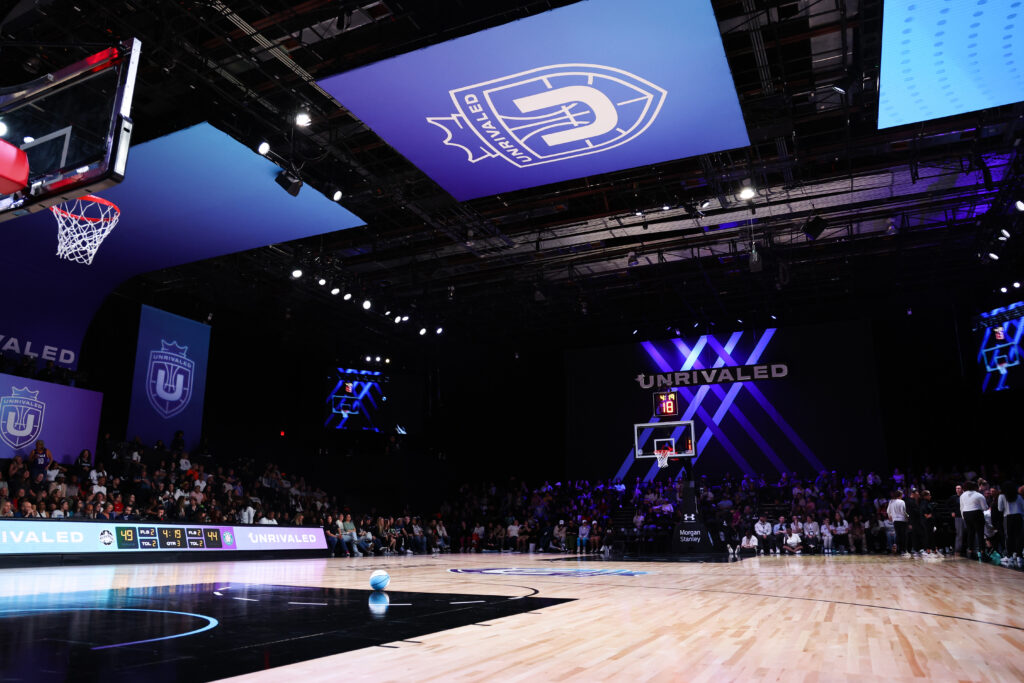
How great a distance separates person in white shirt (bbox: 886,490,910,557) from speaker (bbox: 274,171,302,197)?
13999 millimetres

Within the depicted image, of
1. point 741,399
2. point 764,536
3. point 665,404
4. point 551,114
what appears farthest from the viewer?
point 741,399

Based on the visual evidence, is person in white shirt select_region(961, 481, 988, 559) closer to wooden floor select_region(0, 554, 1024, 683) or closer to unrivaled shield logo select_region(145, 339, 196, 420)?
wooden floor select_region(0, 554, 1024, 683)

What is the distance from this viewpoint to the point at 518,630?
4.98 meters

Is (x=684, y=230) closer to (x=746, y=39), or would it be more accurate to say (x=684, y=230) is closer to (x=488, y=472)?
(x=746, y=39)

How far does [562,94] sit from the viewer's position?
10.2 metres

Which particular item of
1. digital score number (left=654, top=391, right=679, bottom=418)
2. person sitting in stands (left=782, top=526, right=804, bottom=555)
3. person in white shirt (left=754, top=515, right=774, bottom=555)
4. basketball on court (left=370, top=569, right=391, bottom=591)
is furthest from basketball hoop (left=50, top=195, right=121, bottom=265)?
person sitting in stands (left=782, top=526, right=804, bottom=555)

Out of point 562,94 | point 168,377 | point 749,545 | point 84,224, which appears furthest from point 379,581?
point 168,377

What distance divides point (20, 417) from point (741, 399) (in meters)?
19.2

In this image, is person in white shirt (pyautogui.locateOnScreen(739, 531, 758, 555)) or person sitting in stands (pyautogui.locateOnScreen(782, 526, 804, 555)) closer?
person in white shirt (pyautogui.locateOnScreen(739, 531, 758, 555))

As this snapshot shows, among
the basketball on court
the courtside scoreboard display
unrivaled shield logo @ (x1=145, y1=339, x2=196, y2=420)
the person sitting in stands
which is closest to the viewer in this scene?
the basketball on court

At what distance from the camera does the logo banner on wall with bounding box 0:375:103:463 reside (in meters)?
15.3

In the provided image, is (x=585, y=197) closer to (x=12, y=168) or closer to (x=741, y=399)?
(x=741, y=399)

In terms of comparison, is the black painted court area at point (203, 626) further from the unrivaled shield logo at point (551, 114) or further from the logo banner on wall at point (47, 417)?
the logo banner on wall at point (47, 417)

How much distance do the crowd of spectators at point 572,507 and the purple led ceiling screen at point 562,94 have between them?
7.99 meters
